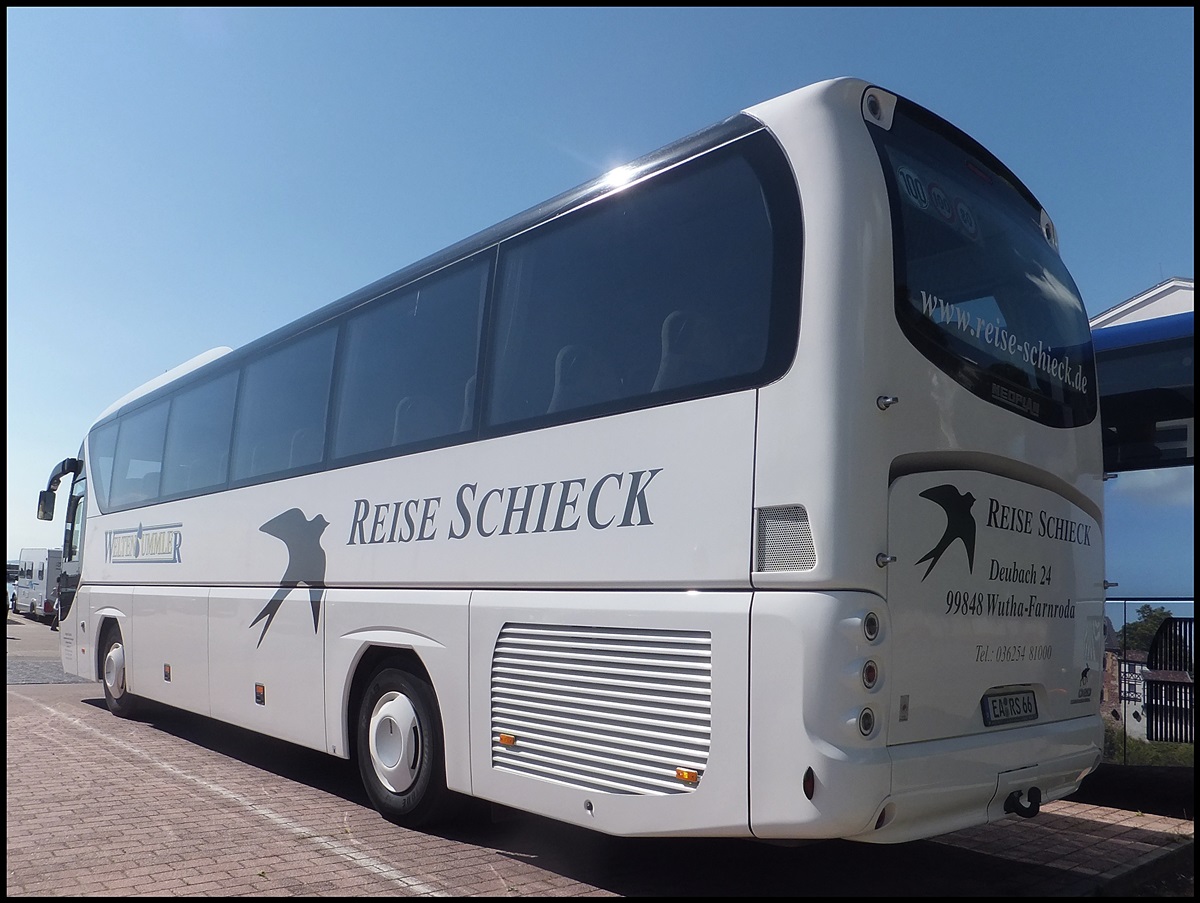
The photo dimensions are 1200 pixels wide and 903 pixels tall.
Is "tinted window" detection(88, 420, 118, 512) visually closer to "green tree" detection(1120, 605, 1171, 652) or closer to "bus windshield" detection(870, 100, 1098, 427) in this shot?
"bus windshield" detection(870, 100, 1098, 427)

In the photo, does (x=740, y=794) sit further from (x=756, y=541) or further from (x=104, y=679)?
(x=104, y=679)

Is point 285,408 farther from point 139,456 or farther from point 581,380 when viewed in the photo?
point 139,456

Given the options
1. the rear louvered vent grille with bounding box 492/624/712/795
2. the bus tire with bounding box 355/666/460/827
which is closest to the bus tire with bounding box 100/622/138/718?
the bus tire with bounding box 355/666/460/827

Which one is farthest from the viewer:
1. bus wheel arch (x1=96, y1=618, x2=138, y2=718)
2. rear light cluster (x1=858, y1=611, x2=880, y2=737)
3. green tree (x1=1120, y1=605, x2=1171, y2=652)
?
bus wheel arch (x1=96, y1=618, x2=138, y2=718)

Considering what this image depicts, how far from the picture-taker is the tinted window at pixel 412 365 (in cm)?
631

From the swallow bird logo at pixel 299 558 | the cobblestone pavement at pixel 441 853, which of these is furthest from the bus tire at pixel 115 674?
the swallow bird logo at pixel 299 558

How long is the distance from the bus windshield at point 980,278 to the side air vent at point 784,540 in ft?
3.26

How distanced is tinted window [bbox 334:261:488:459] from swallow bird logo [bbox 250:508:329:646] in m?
0.66

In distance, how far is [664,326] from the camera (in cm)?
494

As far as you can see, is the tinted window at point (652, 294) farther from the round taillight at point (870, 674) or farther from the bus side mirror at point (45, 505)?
the bus side mirror at point (45, 505)

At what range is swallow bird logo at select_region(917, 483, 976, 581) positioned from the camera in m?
4.45

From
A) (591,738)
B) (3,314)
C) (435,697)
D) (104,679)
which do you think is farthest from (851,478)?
(104,679)

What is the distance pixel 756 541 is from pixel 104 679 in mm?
10317

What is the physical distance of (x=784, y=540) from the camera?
420 centimetres
